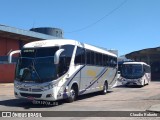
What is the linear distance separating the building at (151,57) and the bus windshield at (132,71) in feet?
73.6

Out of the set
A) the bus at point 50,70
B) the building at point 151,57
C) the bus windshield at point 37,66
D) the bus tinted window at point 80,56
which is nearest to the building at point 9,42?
the building at point 151,57

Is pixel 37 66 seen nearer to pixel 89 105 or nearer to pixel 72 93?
pixel 72 93

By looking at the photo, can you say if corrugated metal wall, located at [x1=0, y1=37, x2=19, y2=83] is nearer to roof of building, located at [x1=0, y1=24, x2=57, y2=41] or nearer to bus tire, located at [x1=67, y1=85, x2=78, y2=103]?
roof of building, located at [x1=0, y1=24, x2=57, y2=41]

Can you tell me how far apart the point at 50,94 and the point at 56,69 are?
3.86 ft

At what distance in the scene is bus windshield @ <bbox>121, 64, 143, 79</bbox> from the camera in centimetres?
3512

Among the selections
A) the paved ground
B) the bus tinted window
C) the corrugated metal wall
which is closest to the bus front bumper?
the paved ground

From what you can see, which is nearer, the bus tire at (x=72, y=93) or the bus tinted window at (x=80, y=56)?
the bus tire at (x=72, y=93)

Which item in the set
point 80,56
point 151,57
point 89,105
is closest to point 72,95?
point 89,105

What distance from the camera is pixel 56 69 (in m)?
16.5

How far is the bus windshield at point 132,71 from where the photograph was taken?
1383 inches

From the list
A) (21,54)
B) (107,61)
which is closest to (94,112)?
(21,54)

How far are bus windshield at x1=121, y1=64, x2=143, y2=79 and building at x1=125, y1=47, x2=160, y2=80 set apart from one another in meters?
22.4

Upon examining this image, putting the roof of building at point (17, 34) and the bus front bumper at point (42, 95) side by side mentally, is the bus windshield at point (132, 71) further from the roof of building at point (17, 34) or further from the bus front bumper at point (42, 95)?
the bus front bumper at point (42, 95)

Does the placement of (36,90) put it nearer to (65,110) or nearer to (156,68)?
(65,110)
